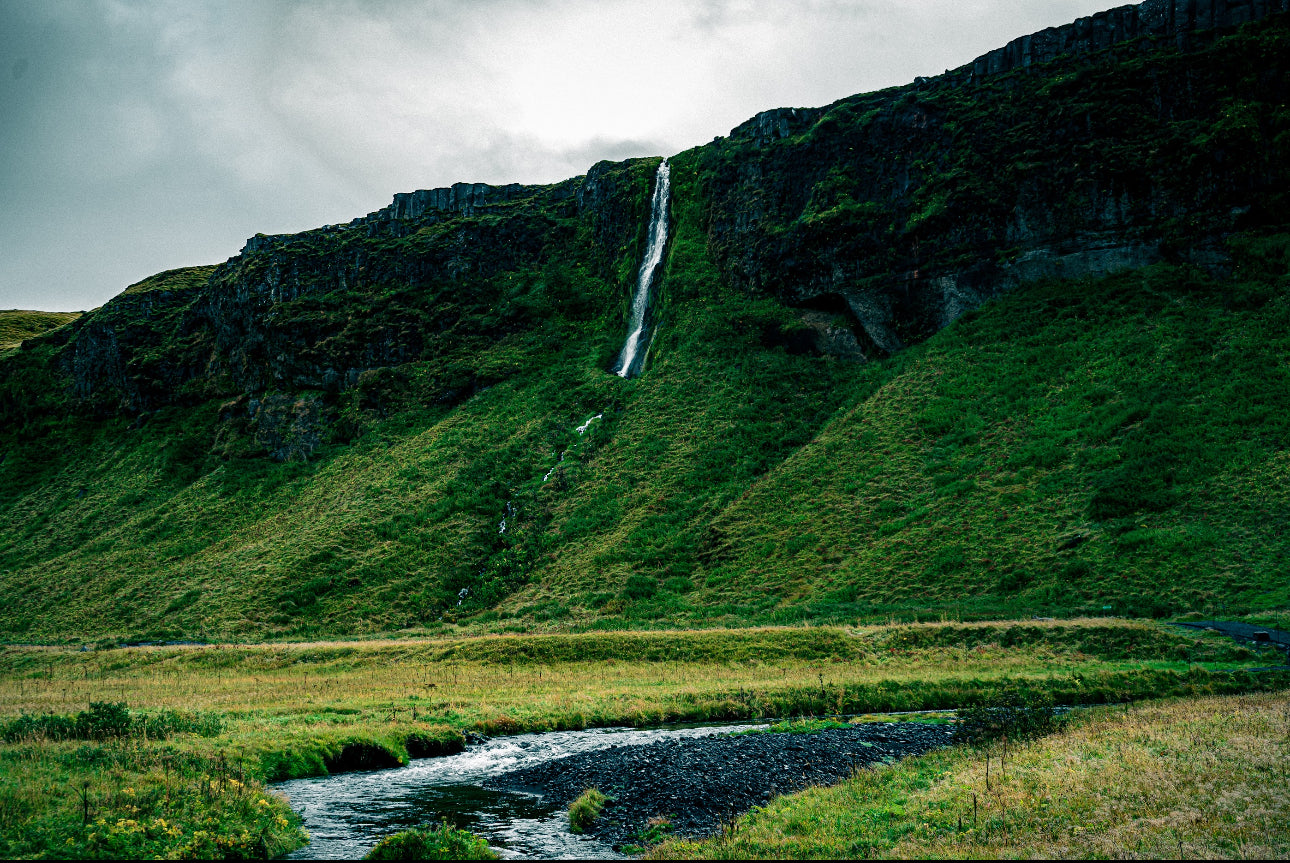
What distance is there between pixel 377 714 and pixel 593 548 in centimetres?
3538

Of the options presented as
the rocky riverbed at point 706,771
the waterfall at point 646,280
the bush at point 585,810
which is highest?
the waterfall at point 646,280

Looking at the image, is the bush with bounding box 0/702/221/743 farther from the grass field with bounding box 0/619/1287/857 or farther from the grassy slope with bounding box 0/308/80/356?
the grassy slope with bounding box 0/308/80/356

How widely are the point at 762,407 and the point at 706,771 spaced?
5518 centimetres

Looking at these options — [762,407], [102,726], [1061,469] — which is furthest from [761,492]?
[102,726]

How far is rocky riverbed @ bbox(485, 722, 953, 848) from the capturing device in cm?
1709

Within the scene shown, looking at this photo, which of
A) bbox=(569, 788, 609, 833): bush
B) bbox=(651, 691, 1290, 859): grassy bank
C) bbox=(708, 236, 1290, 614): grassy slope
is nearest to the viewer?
bbox=(651, 691, 1290, 859): grassy bank

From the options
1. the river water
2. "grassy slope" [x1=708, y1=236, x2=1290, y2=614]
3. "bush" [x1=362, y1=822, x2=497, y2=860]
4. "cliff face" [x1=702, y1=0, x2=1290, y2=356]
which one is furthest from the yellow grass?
"cliff face" [x1=702, y1=0, x2=1290, y2=356]

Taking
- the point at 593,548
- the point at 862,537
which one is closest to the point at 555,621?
the point at 593,548

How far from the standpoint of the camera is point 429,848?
13.9 m

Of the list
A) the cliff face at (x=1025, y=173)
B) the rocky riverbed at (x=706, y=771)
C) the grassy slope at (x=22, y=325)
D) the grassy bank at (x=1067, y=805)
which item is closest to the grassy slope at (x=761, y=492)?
the cliff face at (x=1025, y=173)

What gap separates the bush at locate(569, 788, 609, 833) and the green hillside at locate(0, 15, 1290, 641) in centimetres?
2874

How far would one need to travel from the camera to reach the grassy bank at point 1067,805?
12.3 m

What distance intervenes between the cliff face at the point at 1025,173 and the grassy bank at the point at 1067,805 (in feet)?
192

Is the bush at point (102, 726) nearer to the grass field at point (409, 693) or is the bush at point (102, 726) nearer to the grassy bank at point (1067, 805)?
the grass field at point (409, 693)
